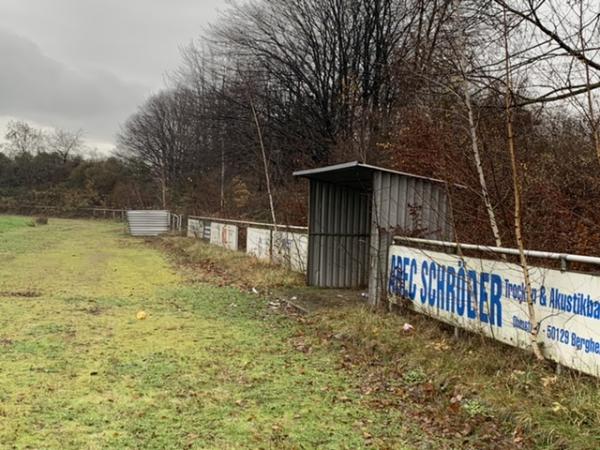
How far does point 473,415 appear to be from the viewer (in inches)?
173

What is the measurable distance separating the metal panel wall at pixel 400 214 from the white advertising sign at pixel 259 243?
6.28 metres

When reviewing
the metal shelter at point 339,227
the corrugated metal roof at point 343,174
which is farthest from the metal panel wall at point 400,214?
the metal shelter at point 339,227

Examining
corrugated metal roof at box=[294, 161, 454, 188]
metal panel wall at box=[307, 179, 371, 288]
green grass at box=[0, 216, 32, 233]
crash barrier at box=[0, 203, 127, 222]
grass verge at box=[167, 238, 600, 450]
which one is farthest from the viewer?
crash barrier at box=[0, 203, 127, 222]

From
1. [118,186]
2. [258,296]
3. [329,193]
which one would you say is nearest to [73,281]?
[258,296]

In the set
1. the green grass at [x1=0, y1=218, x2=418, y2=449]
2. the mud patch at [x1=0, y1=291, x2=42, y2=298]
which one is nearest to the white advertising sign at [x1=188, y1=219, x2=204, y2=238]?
the mud patch at [x1=0, y1=291, x2=42, y2=298]

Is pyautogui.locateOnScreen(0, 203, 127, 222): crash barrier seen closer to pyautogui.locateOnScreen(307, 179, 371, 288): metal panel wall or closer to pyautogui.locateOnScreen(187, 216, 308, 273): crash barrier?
pyautogui.locateOnScreen(187, 216, 308, 273): crash barrier

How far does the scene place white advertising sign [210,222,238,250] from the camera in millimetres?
19281

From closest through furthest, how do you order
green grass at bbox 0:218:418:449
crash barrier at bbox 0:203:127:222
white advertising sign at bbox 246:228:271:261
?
1. green grass at bbox 0:218:418:449
2. white advertising sign at bbox 246:228:271:261
3. crash barrier at bbox 0:203:127:222

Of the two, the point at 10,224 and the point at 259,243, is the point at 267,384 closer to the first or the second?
the point at 259,243

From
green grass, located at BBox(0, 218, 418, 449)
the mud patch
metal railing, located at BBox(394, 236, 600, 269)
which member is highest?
metal railing, located at BBox(394, 236, 600, 269)

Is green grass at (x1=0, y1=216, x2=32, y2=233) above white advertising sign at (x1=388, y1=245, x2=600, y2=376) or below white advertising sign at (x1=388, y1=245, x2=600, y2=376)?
below

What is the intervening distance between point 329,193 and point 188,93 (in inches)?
1582

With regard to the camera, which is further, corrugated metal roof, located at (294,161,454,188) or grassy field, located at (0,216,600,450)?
corrugated metal roof, located at (294,161,454,188)

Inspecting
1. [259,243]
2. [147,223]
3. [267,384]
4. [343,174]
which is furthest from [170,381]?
[147,223]
